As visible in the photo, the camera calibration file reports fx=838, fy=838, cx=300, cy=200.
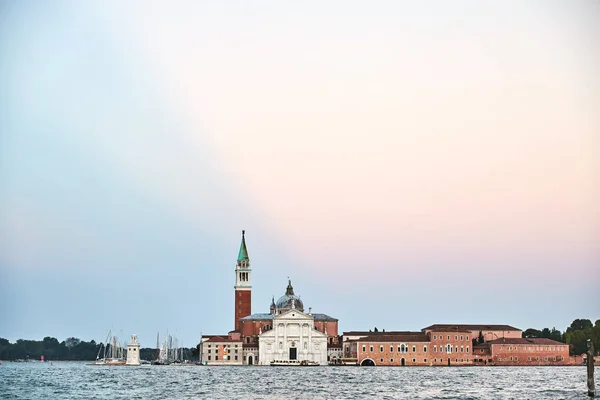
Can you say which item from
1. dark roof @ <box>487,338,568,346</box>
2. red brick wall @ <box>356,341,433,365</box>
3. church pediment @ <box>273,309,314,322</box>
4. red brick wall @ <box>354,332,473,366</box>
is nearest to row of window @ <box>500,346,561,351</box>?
dark roof @ <box>487,338,568,346</box>

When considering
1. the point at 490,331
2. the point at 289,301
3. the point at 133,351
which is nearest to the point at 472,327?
the point at 490,331

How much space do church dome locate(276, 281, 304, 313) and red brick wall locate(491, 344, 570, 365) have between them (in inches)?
1071

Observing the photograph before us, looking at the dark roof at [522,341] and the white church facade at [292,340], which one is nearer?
the white church facade at [292,340]

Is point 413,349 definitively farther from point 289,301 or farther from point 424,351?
point 289,301

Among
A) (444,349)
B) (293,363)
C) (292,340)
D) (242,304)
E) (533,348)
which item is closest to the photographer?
(293,363)

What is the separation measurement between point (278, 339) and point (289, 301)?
1047cm

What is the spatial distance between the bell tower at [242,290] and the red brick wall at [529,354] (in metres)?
34.9

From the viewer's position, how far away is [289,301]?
11819 centimetres

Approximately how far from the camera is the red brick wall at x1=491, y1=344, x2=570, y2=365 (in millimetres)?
109188

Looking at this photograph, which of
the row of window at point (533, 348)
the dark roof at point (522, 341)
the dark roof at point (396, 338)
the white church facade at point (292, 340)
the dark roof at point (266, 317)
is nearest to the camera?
the dark roof at point (396, 338)

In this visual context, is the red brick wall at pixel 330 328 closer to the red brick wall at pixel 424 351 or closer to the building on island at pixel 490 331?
the red brick wall at pixel 424 351

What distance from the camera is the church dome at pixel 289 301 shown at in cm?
11750

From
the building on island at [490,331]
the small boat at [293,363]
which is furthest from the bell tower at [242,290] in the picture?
the building on island at [490,331]

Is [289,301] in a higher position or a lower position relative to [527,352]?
higher
